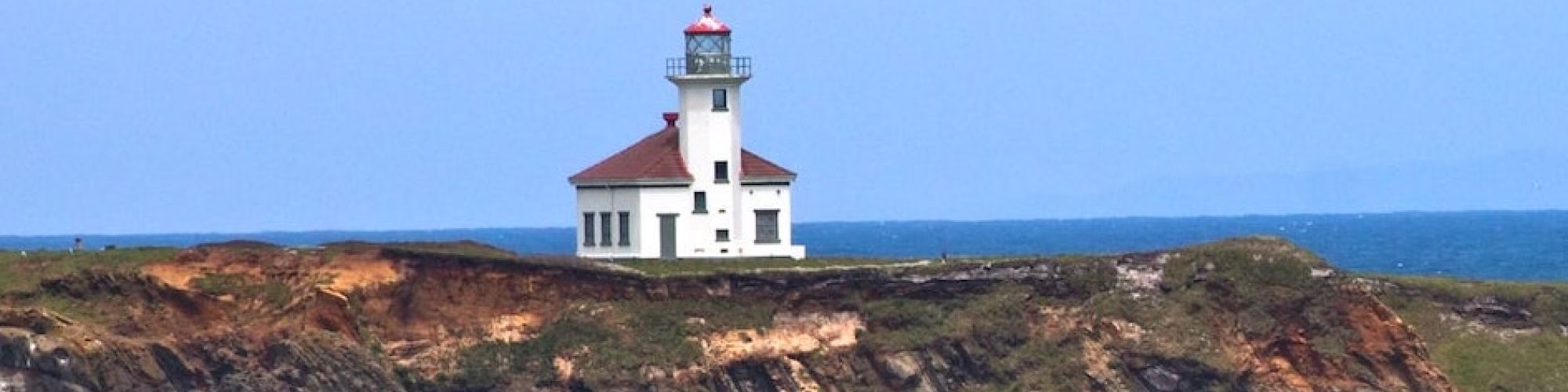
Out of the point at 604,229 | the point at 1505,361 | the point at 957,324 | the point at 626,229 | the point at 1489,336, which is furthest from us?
the point at 604,229

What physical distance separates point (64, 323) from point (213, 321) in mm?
2217

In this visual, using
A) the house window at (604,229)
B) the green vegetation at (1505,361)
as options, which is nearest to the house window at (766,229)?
the house window at (604,229)

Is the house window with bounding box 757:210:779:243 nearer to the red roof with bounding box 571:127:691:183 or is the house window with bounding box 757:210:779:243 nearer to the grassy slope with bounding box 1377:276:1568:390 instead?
the red roof with bounding box 571:127:691:183

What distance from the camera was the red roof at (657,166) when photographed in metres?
59.7

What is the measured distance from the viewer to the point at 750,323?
5312cm

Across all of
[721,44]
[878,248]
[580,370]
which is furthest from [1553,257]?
[580,370]

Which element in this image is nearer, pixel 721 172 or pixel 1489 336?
pixel 1489 336

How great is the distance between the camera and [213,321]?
51875 millimetres

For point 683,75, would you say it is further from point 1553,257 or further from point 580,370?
point 1553,257

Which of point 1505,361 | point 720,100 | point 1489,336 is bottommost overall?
point 1505,361

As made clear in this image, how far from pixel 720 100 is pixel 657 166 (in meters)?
1.60

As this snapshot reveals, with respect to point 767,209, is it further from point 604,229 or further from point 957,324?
point 957,324

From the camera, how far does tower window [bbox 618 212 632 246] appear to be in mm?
59656

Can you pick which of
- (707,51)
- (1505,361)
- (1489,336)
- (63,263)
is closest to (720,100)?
(707,51)
